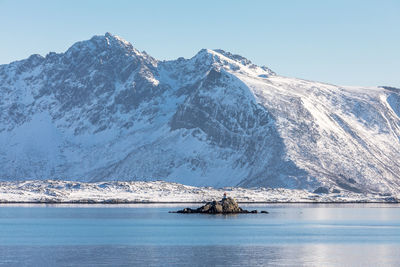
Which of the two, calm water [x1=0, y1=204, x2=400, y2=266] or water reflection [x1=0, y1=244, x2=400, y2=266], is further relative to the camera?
calm water [x1=0, y1=204, x2=400, y2=266]

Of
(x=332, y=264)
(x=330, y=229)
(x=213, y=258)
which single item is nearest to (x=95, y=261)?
(x=213, y=258)

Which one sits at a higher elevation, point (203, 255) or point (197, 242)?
point (197, 242)

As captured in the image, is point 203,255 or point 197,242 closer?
point 203,255

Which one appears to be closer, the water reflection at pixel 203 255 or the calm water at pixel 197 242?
the water reflection at pixel 203 255

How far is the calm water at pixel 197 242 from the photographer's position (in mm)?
103875

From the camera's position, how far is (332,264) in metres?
100

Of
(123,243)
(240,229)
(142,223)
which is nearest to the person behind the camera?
(123,243)

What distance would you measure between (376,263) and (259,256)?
15.9m

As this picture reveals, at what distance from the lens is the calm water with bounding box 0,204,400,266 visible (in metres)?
104

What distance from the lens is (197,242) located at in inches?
5138

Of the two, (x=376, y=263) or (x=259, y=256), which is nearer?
(x=376, y=263)

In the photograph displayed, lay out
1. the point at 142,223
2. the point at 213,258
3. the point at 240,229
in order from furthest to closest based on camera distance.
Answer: the point at 142,223, the point at 240,229, the point at 213,258

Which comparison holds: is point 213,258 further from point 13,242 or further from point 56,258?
point 13,242

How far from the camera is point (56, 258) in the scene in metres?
105
